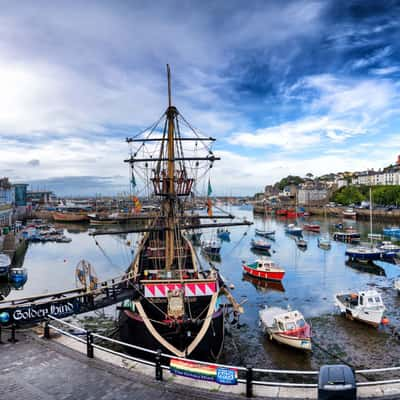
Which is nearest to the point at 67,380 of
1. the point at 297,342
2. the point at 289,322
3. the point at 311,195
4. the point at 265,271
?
the point at 297,342

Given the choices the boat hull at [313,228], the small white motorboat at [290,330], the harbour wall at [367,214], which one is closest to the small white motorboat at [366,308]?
the small white motorboat at [290,330]

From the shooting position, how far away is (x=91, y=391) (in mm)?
7762

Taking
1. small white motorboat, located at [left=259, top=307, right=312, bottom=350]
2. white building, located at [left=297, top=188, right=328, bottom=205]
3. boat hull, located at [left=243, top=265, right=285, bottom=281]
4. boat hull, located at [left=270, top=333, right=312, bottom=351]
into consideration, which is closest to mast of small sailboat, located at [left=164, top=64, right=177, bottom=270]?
small white motorboat, located at [left=259, top=307, right=312, bottom=350]

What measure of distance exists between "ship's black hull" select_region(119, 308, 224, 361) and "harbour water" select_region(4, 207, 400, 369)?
3.28 m

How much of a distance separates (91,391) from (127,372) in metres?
1.05

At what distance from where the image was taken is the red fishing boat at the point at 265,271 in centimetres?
3441

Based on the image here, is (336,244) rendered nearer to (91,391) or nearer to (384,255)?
(384,255)

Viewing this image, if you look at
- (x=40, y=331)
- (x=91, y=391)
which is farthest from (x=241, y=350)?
(x=91, y=391)

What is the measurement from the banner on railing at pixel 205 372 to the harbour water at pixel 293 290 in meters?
10.1

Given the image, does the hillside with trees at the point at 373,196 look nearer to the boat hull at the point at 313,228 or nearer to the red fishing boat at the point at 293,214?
the red fishing boat at the point at 293,214

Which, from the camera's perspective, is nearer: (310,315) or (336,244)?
(310,315)

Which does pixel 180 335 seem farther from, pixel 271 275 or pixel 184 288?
pixel 271 275

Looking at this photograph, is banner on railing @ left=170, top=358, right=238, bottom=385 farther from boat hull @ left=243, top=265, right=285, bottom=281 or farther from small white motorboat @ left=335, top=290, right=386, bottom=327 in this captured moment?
boat hull @ left=243, top=265, right=285, bottom=281

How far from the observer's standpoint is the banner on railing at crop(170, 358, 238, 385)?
7.75 m
